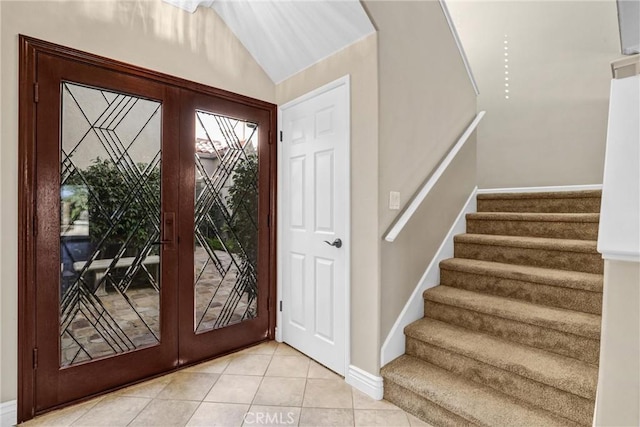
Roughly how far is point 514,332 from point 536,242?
0.72 meters

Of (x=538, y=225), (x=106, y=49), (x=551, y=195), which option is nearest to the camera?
(x=106, y=49)

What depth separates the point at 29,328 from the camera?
1720 millimetres

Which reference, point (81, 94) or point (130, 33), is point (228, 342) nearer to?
point (81, 94)

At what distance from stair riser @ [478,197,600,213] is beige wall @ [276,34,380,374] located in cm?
171

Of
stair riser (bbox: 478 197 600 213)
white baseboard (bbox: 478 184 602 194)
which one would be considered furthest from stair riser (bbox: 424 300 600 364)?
white baseboard (bbox: 478 184 602 194)

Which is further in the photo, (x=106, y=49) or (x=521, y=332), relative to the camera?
(x=106, y=49)

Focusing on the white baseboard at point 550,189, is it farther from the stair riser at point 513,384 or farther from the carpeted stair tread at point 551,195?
the stair riser at point 513,384

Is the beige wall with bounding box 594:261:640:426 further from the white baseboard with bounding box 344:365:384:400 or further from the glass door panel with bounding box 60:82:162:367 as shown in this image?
the glass door panel with bounding box 60:82:162:367

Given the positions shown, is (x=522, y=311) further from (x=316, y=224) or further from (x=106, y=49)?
(x=106, y=49)

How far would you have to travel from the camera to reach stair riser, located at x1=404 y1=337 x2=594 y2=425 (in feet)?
4.69

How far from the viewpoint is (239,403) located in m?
1.88

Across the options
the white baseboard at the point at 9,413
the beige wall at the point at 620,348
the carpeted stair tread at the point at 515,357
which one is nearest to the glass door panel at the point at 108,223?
the white baseboard at the point at 9,413

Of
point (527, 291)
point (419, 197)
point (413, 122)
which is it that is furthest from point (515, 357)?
point (413, 122)

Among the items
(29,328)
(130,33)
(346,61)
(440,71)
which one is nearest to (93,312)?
(29,328)
